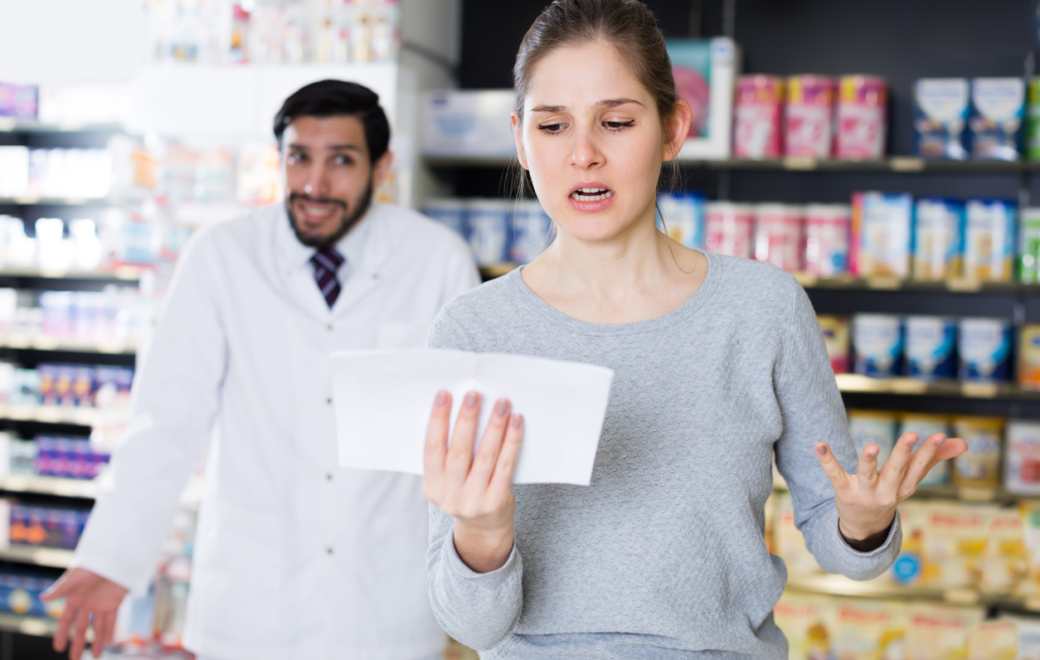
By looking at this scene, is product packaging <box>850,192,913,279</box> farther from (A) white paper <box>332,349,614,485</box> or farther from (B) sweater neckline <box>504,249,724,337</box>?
(A) white paper <box>332,349,614,485</box>

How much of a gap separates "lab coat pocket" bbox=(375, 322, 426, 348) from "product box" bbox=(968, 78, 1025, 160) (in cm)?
215

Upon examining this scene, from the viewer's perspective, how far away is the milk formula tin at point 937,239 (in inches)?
123

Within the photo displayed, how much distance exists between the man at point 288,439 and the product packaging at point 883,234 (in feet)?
5.67

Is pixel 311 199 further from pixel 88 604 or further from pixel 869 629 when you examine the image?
pixel 869 629

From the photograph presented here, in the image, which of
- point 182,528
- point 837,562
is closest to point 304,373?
point 837,562

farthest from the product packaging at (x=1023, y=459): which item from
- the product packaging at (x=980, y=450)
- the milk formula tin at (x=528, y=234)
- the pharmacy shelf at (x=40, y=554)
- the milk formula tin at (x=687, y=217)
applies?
the pharmacy shelf at (x=40, y=554)

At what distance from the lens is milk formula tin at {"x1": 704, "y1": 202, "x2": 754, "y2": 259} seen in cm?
324

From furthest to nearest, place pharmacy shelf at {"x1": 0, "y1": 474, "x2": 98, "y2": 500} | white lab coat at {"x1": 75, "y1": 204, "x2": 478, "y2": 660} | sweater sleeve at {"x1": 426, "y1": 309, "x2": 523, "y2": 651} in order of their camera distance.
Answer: pharmacy shelf at {"x1": 0, "y1": 474, "x2": 98, "y2": 500}
white lab coat at {"x1": 75, "y1": 204, "x2": 478, "y2": 660}
sweater sleeve at {"x1": 426, "y1": 309, "x2": 523, "y2": 651}

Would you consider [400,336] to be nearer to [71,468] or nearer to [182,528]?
[182,528]

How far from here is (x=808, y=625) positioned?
3.25 metres

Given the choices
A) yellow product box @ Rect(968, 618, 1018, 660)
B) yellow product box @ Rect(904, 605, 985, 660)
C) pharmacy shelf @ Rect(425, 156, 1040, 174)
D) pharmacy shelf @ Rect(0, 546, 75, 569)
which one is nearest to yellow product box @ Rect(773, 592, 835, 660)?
yellow product box @ Rect(904, 605, 985, 660)

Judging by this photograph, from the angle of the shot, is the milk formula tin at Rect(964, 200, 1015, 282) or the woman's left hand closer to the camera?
the woman's left hand

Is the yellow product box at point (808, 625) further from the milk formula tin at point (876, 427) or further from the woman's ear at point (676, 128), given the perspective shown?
the woman's ear at point (676, 128)

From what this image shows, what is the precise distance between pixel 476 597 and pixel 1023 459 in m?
2.82
